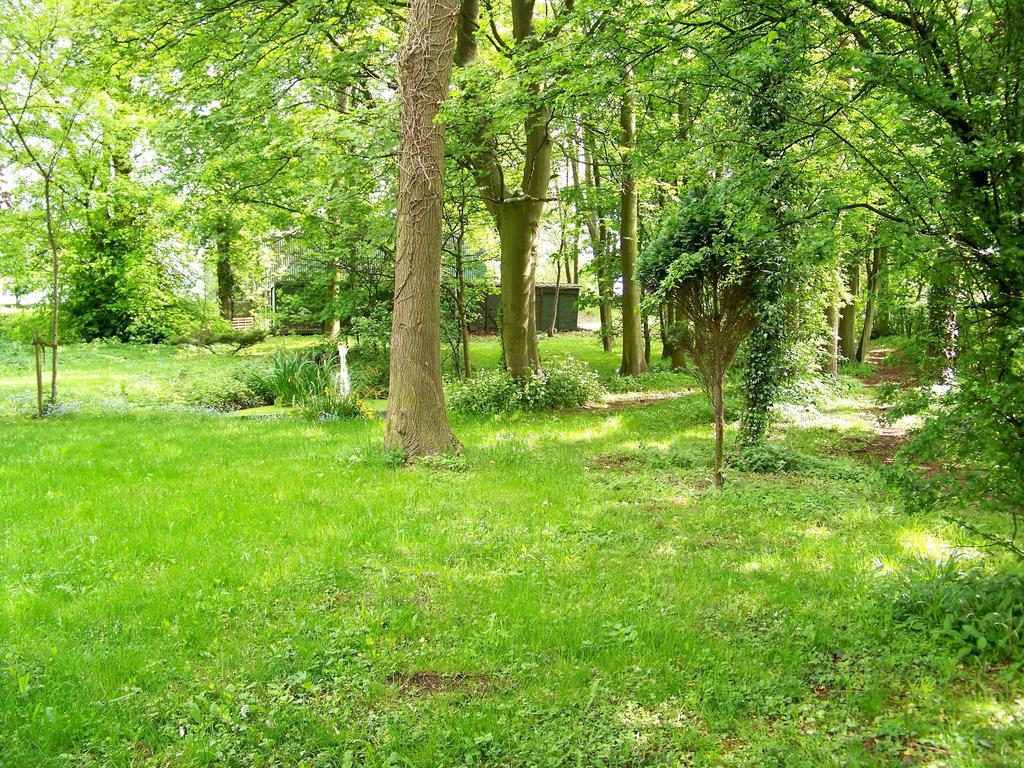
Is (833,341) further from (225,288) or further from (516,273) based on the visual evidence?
(225,288)

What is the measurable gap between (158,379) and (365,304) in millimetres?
4737

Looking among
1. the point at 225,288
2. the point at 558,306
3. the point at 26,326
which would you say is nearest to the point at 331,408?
the point at 26,326

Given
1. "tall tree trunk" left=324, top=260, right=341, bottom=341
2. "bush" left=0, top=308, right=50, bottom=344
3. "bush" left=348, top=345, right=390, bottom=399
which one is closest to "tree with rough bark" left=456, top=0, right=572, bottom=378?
"bush" left=348, top=345, right=390, bottom=399

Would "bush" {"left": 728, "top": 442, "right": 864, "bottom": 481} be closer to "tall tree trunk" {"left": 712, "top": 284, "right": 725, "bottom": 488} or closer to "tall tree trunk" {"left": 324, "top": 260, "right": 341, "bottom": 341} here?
"tall tree trunk" {"left": 712, "top": 284, "right": 725, "bottom": 488}

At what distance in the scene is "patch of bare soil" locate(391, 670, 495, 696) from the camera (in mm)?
3291

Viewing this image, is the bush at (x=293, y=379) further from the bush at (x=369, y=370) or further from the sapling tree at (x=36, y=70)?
the sapling tree at (x=36, y=70)

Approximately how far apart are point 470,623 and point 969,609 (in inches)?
105

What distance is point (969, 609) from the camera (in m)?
3.59

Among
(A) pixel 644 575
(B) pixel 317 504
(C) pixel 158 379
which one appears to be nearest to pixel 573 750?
(A) pixel 644 575

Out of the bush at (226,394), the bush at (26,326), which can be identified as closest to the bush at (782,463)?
the bush at (226,394)

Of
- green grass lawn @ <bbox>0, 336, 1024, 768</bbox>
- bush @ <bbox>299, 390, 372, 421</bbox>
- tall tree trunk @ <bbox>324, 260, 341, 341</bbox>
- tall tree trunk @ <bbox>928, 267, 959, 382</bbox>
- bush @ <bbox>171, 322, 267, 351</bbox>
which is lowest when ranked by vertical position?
green grass lawn @ <bbox>0, 336, 1024, 768</bbox>

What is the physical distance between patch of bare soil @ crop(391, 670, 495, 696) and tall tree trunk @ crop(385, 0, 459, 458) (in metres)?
4.35

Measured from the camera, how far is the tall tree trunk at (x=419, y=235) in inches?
299

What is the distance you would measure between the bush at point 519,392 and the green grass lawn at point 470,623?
3.99 metres
